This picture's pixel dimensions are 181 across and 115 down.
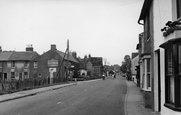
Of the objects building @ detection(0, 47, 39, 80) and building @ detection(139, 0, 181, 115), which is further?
building @ detection(0, 47, 39, 80)

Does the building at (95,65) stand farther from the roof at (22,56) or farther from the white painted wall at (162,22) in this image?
the white painted wall at (162,22)

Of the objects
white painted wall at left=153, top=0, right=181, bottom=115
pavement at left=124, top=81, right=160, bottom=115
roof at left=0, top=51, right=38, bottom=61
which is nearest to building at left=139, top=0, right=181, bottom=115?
white painted wall at left=153, top=0, right=181, bottom=115

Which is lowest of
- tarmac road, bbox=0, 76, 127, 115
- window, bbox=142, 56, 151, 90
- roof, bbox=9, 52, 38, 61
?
tarmac road, bbox=0, 76, 127, 115

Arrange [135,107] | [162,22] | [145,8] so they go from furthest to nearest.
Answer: [145,8] < [135,107] < [162,22]

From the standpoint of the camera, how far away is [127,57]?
120 m

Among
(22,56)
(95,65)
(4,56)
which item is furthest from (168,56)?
(95,65)

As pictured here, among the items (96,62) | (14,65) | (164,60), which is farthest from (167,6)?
(96,62)

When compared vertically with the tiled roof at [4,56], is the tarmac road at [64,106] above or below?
below

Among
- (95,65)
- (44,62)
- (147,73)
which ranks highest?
(95,65)

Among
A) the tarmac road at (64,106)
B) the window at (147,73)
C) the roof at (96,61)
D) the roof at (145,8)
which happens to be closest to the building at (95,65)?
the roof at (96,61)

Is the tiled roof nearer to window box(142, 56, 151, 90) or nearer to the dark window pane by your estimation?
window box(142, 56, 151, 90)

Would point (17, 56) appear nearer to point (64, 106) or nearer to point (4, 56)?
point (4, 56)

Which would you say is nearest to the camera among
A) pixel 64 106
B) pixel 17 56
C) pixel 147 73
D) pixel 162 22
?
pixel 162 22

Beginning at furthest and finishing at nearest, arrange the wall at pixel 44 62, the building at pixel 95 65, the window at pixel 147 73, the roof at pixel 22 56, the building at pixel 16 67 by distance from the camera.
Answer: the building at pixel 95 65 < the roof at pixel 22 56 < the building at pixel 16 67 < the wall at pixel 44 62 < the window at pixel 147 73
